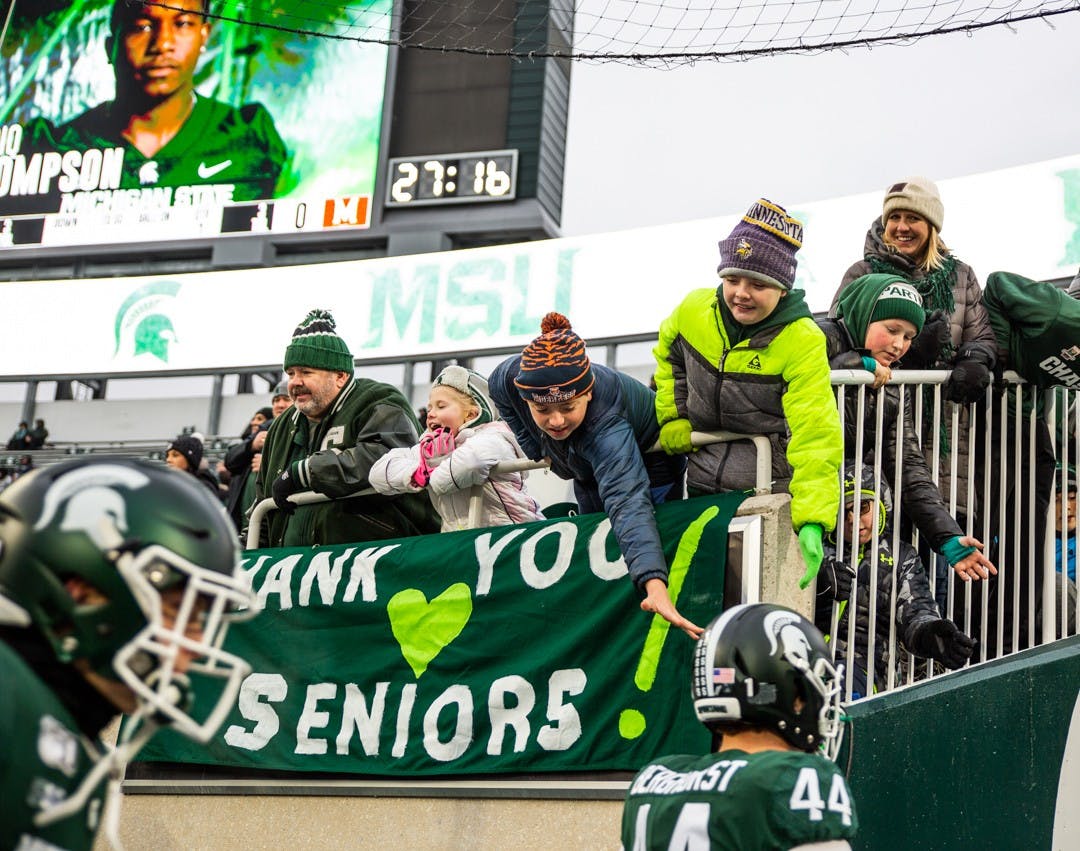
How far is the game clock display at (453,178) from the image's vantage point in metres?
18.8

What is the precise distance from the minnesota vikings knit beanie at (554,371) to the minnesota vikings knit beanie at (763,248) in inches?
21.3

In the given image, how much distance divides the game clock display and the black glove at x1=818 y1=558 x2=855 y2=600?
574 inches

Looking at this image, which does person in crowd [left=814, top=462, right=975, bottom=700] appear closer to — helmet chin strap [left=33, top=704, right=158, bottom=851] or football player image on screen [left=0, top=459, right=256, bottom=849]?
football player image on screen [left=0, top=459, right=256, bottom=849]

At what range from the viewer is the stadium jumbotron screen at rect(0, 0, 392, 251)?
20.6 metres

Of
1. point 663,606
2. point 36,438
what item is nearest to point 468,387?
point 663,606

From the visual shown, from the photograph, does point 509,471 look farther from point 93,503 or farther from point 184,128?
point 184,128

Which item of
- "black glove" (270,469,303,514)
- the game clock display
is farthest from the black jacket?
the game clock display

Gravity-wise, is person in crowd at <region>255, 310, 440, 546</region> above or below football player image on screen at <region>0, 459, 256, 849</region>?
above

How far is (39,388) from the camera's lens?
27344 millimetres

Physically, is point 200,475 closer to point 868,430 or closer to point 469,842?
point 469,842

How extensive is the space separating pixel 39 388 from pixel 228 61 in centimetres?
876

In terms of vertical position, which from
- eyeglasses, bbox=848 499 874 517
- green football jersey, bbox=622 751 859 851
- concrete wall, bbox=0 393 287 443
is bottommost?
green football jersey, bbox=622 751 859 851

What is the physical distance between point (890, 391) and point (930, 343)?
1.15 feet

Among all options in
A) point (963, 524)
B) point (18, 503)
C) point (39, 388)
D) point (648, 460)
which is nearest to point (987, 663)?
point (963, 524)
